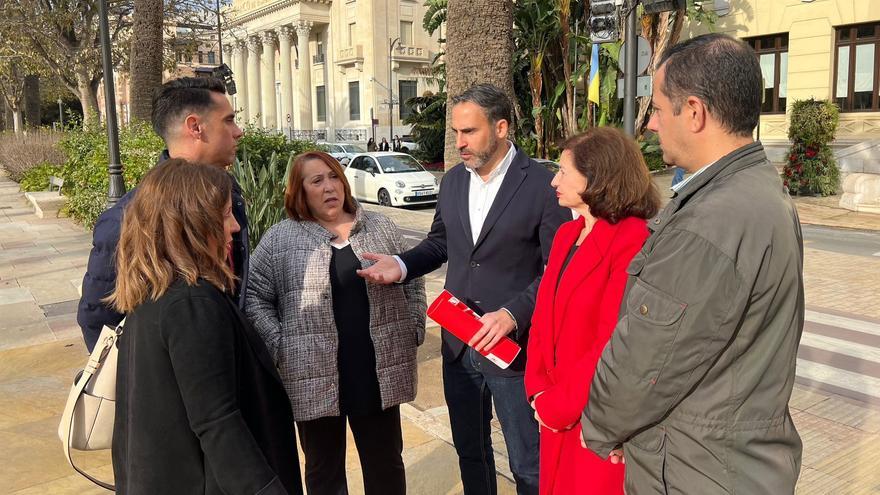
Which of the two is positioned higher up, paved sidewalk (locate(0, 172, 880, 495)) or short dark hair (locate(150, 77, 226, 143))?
short dark hair (locate(150, 77, 226, 143))

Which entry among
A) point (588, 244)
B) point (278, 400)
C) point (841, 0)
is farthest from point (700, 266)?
point (841, 0)

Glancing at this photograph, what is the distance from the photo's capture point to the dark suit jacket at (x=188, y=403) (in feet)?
6.07

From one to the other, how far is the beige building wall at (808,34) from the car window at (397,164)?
44.7 ft

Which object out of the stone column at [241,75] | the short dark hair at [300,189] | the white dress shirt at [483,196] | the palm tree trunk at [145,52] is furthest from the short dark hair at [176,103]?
the stone column at [241,75]

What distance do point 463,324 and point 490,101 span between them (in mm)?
998

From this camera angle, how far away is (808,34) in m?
24.2

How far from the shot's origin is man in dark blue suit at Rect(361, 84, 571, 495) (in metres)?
2.85

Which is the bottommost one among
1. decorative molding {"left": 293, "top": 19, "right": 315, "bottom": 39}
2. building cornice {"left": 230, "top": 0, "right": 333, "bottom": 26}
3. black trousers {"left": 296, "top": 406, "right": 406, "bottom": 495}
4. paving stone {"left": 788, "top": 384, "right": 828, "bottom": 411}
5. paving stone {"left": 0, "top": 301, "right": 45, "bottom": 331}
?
paving stone {"left": 788, "top": 384, "right": 828, "bottom": 411}

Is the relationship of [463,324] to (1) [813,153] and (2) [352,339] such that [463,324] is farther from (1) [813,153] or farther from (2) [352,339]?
(1) [813,153]

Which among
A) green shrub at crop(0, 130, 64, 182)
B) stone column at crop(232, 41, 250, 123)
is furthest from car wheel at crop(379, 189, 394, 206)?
stone column at crop(232, 41, 250, 123)

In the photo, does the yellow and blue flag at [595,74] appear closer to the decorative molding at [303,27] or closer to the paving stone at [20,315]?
the paving stone at [20,315]

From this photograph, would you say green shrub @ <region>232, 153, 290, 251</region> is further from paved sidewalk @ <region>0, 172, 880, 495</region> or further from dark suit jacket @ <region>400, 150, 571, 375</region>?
dark suit jacket @ <region>400, 150, 571, 375</region>

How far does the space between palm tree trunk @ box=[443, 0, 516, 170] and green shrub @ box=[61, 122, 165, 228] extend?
6.12 m

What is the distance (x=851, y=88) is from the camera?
2381 cm
